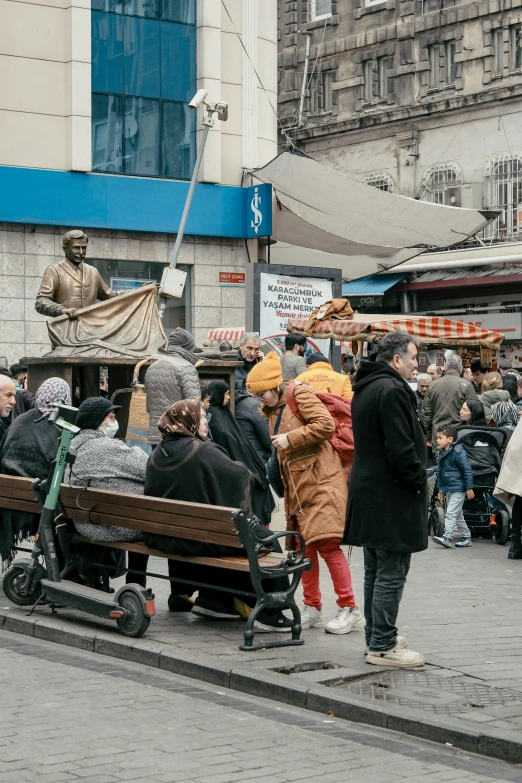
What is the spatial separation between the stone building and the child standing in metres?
21.8

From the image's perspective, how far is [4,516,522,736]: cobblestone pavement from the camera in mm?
6656

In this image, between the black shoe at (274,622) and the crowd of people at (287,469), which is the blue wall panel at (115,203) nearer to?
the crowd of people at (287,469)

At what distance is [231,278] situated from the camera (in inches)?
924

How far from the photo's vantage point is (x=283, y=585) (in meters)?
8.30

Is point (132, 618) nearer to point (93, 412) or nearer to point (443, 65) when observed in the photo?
point (93, 412)

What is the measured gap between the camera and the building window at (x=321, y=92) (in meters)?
44.9

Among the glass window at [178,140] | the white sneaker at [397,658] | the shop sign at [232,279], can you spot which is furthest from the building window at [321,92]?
the white sneaker at [397,658]

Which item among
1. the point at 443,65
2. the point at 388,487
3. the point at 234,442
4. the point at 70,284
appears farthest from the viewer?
the point at 443,65

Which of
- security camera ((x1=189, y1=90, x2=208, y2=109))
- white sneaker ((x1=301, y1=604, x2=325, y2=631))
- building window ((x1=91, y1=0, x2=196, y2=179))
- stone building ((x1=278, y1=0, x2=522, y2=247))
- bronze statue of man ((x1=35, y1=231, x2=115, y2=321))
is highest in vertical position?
stone building ((x1=278, y1=0, x2=522, y2=247))

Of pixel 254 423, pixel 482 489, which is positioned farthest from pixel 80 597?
pixel 482 489

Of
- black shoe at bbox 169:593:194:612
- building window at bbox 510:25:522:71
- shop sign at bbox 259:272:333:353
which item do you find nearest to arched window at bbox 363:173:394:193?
building window at bbox 510:25:522:71

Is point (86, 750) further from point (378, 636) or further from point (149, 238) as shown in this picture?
point (149, 238)

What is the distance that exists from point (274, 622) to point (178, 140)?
1619cm

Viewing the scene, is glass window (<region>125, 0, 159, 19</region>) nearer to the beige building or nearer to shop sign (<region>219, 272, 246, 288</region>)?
the beige building
